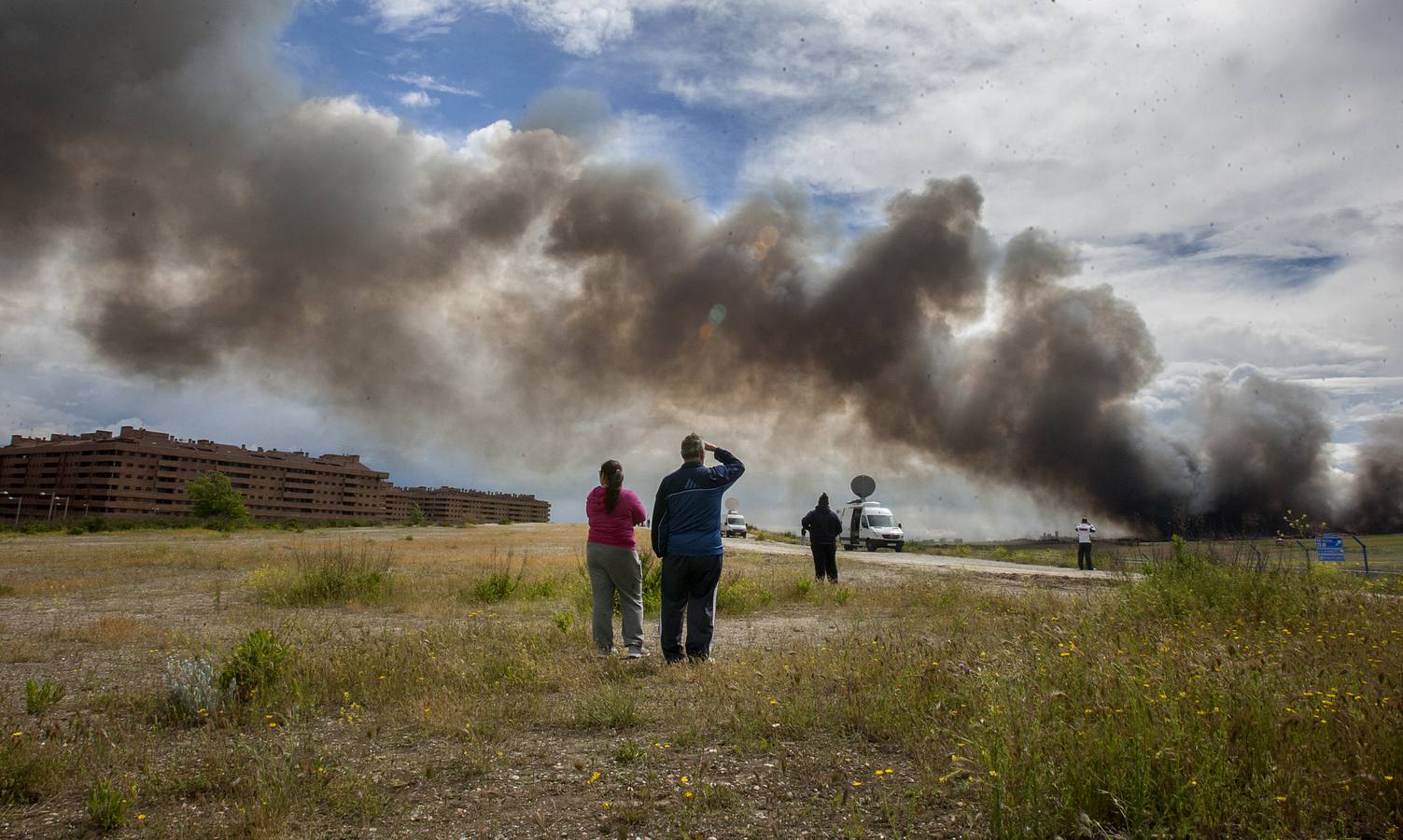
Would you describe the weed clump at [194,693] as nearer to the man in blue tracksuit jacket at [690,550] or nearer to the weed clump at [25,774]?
the weed clump at [25,774]

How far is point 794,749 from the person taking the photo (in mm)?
4402

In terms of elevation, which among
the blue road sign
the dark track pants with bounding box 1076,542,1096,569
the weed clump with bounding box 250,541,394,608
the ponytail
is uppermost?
the ponytail

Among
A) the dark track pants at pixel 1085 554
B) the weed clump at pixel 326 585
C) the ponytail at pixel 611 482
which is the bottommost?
the weed clump at pixel 326 585

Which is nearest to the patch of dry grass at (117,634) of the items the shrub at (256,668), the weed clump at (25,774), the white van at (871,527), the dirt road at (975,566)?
the shrub at (256,668)

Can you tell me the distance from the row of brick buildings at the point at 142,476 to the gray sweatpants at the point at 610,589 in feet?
396

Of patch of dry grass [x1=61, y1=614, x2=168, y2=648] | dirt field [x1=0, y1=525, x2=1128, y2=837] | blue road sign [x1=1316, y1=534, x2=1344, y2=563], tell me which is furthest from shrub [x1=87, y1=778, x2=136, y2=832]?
blue road sign [x1=1316, y1=534, x2=1344, y2=563]

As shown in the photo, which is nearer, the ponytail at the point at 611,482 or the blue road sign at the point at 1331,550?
the ponytail at the point at 611,482

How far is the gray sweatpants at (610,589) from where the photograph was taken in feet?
24.4

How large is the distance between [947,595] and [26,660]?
11778 mm

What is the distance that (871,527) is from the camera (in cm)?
4016

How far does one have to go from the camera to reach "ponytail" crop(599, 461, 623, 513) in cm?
740

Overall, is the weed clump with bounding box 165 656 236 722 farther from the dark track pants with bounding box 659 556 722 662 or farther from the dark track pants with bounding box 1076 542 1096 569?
the dark track pants with bounding box 1076 542 1096 569

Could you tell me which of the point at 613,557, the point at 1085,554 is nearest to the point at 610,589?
the point at 613,557

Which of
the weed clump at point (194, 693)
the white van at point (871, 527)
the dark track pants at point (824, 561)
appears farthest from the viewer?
the white van at point (871, 527)
